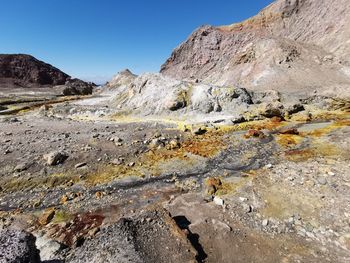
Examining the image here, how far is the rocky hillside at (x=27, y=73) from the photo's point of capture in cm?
12723

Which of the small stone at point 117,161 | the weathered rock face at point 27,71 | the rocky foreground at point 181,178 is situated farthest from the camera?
the weathered rock face at point 27,71

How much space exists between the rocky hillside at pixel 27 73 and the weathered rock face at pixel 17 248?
393 ft

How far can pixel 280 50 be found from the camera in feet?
193

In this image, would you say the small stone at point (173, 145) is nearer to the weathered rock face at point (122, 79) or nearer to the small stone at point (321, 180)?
the small stone at point (321, 180)

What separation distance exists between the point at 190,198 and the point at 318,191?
7.30 meters

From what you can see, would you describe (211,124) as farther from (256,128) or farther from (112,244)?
(112,244)

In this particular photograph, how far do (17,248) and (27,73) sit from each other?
148627 mm

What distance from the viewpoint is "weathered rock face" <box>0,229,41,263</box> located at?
29.0 ft

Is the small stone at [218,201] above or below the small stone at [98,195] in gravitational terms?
above

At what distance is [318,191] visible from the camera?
15273 millimetres

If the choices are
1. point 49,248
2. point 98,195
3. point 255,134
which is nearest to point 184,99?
point 255,134

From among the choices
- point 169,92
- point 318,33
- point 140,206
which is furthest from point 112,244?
point 318,33

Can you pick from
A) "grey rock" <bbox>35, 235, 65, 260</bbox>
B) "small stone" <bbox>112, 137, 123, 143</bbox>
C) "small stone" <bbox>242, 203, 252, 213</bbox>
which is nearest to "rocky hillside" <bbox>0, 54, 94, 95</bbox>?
"small stone" <bbox>112, 137, 123, 143</bbox>

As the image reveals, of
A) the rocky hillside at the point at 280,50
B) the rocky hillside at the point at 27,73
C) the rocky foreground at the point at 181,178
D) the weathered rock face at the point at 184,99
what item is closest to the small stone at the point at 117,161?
the rocky foreground at the point at 181,178
